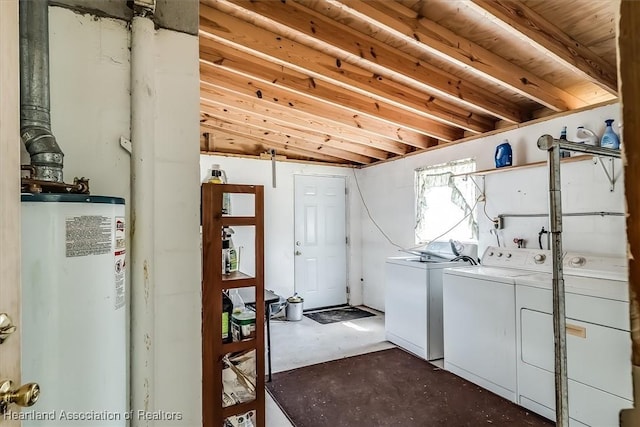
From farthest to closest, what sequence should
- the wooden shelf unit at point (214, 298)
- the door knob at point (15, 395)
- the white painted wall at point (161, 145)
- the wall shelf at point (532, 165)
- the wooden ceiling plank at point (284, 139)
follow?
the wooden ceiling plank at point (284, 139) → the wall shelf at point (532, 165) → the wooden shelf unit at point (214, 298) → the white painted wall at point (161, 145) → the door knob at point (15, 395)

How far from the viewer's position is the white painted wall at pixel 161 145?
3.79 ft

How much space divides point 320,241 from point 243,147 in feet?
→ 5.72

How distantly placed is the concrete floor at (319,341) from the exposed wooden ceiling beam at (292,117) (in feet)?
7.56

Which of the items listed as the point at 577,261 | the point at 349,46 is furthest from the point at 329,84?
the point at 577,261

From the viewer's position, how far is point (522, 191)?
9.80ft

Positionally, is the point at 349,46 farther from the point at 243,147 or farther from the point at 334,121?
the point at 243,147

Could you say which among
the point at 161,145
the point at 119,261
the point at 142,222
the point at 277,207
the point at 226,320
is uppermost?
the point at 161,145

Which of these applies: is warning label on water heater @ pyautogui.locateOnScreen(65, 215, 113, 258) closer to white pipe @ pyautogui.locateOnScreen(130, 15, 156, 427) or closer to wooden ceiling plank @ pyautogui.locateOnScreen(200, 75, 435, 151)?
white pipe @ pyautogui.locateOnScreen(130, 15, 156, 427)

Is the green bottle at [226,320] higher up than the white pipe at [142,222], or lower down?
lower down

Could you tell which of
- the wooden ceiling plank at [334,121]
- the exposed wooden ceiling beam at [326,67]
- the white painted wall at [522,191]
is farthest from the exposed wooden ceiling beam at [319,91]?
the white painted wall at [522,191]

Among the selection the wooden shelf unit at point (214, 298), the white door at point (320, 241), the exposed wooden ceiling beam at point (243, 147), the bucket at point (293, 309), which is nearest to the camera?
the wooden shelf unit at point (214, 298)

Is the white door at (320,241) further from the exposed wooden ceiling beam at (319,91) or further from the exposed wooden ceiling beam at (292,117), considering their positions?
the exposed wooden ceiling beam at (319,91)

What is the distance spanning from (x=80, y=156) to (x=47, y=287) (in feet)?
1.67

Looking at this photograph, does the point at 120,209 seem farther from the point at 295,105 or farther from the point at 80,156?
the point at 295,105
